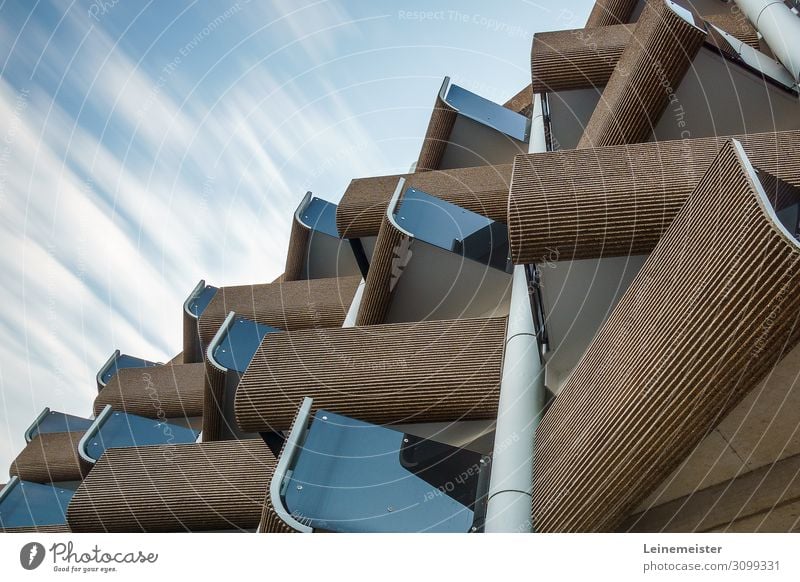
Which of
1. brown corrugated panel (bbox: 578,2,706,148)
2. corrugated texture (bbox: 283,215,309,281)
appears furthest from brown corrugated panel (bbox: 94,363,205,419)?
brown corrugated panel (bbox: 578,2,706,148)

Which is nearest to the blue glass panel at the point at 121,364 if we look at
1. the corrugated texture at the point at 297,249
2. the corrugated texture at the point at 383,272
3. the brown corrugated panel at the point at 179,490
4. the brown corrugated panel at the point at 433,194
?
the corrugated texture at the point at 297,249

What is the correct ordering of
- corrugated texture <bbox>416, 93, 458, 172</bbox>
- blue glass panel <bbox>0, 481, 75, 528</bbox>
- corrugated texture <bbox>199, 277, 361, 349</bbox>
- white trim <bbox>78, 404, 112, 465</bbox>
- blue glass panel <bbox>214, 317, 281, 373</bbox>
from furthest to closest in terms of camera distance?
1. corrugated texture <bbox>416, 93, 458, 172</bbox>
2. corrugated texture <bbox>199, 277, 361, 349</bbox>
3. blue glass panel <bbox>0, 481, 75, 528</bbox>
4. white trim <bbox>78, 404, 112, 465</bbox>
5. blue glass panel <bbox>214, 317, 281, 373</bbox>

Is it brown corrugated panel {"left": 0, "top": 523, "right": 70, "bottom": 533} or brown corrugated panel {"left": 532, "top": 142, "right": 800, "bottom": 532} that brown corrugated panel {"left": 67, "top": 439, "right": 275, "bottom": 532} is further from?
brown corrugated panel {"left": 532, "top": 142, "right": 800, "bottom": 532}

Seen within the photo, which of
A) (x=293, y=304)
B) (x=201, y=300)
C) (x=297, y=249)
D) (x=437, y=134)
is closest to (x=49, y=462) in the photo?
(x=201, y=300)

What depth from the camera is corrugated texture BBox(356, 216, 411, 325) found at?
9430 millimetres

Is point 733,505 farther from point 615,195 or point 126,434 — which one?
point 126,434

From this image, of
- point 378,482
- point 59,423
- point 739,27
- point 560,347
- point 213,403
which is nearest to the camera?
point 378,482

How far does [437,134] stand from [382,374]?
7733mm

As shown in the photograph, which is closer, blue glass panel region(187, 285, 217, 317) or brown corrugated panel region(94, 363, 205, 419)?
brown corrugated panel region(94, 363, 205, 419)

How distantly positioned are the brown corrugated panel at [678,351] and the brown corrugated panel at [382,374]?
7.28 feet

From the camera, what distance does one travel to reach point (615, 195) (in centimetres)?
615

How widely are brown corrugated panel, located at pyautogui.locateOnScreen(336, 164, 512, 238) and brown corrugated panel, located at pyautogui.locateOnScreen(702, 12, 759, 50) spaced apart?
11.4 ft

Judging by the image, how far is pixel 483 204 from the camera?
11.2 metres
